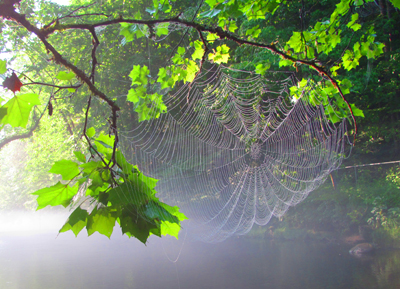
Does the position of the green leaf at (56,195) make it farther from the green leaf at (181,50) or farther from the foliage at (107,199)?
the green leaf at (181,50)

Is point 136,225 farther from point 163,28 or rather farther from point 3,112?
point 163,28

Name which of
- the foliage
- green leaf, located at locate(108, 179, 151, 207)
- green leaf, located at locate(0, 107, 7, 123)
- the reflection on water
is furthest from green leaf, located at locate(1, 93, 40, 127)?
the reflection on water

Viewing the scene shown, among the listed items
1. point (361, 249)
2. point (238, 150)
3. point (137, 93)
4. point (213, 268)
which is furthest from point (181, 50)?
point (361, 249)

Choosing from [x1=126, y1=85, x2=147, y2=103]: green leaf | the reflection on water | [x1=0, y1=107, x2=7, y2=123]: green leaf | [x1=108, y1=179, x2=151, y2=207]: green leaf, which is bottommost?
the reflection on water

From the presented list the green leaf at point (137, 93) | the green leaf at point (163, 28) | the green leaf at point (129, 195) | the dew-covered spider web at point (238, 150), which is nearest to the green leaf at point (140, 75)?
the green leaf at point (137, 93)

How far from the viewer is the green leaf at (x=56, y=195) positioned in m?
0.94

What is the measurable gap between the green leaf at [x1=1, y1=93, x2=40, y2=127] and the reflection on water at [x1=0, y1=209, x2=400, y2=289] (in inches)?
320

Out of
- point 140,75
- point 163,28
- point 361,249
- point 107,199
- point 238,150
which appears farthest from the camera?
point 361,249

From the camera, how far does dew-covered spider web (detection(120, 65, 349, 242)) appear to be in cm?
706

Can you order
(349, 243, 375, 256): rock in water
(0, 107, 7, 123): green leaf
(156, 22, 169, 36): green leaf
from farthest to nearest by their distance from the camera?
(349, 243, 375, 256): rock in water
(156, 22, 169, 36): green leaf
(0, 107, 7, 123): green leaf

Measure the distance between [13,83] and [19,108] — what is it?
65mm

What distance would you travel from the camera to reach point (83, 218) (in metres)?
0.96

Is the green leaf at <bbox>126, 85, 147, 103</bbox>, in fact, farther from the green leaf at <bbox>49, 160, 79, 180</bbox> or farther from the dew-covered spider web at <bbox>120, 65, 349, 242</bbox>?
the dew-covered spider web at <bbox>120, 65, 349, 242</bbox>

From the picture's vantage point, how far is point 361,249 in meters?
10.0
